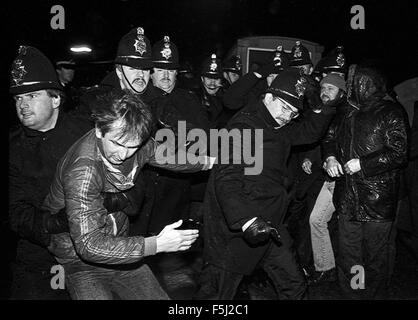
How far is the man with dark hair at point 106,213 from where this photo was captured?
271 centimetres

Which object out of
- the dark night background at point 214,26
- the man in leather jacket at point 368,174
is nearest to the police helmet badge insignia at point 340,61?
the dark night background at point 214,26

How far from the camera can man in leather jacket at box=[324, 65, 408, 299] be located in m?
4.13

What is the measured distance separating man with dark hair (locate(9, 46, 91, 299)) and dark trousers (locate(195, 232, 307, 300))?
119 centimetres

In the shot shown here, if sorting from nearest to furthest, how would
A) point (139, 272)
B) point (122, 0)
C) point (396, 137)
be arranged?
1. point (139, 272)
2. point (396, 137)
3. point (122, 0)

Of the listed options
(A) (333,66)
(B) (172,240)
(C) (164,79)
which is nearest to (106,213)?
(B) (172,240)

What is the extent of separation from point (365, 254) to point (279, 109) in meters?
1.73

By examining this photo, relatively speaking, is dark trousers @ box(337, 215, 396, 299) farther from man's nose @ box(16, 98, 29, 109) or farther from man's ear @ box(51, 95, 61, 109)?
man's nose @ box(16, 98, 29, 109)

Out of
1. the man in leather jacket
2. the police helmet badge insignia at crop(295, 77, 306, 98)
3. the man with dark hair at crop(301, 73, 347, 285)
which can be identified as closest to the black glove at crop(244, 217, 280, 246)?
the police helmet badge insignia at crop(295, 77, 306, 98)

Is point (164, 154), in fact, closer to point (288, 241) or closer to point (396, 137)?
point (288, 241)

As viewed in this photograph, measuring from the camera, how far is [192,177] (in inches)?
219

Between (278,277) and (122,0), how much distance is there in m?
19.8

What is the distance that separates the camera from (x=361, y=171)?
13.8 feet

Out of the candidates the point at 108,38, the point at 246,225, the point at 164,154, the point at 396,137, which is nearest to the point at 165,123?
the point at 164,154

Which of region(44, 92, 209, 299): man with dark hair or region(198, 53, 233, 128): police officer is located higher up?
region(198, 53, 233, 128): police officer
